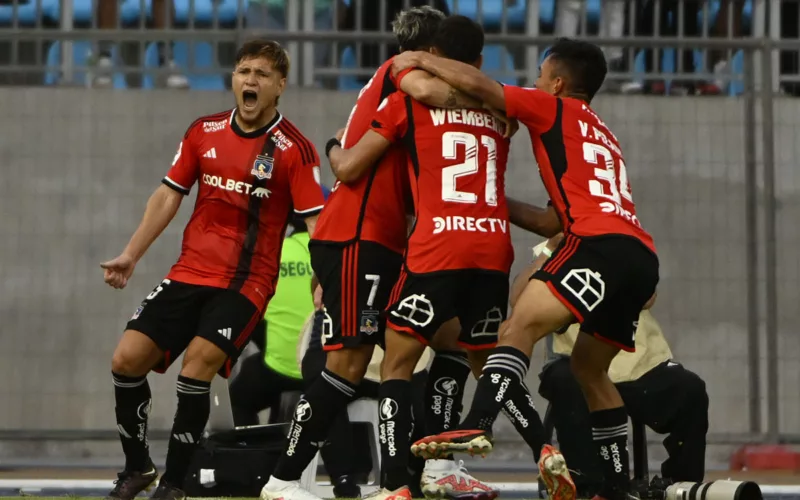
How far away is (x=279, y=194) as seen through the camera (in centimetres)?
760

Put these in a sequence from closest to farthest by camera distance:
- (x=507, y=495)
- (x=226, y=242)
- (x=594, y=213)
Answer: (x=594, y=213)
(x=226, y=242)
(x=507, y=495)

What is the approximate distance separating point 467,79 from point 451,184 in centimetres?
43

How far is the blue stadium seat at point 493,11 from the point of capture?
11.9 m

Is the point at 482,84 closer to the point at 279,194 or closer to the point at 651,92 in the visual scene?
the point at 279,194

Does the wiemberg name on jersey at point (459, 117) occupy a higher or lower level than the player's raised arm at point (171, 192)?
higher

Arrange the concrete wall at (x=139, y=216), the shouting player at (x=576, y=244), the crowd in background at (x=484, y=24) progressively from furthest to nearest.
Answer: the crowd in background at (x=484, y=24)
the concrete wall at (x=139, y=216)
the shouting player at (x=576, y=244)

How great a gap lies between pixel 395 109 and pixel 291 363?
3.15m

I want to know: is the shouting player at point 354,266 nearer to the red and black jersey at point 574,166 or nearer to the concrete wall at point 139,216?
the red and black jersey at point 574,166

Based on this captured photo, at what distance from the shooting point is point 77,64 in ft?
37.6

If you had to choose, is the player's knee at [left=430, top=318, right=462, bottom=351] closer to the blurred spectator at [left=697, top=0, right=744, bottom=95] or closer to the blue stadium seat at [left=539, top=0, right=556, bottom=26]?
the blurred spectator at [left=697, top=0, right=744, bottom=95]

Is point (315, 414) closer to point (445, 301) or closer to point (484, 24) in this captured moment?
point (445, 301)

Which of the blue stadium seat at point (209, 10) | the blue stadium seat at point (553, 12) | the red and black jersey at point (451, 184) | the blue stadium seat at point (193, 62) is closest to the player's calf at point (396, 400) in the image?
the red and black jersey at point (451, 184)

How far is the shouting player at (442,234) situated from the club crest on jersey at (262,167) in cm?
80

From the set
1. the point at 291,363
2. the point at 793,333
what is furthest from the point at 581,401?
the point at 793,333
